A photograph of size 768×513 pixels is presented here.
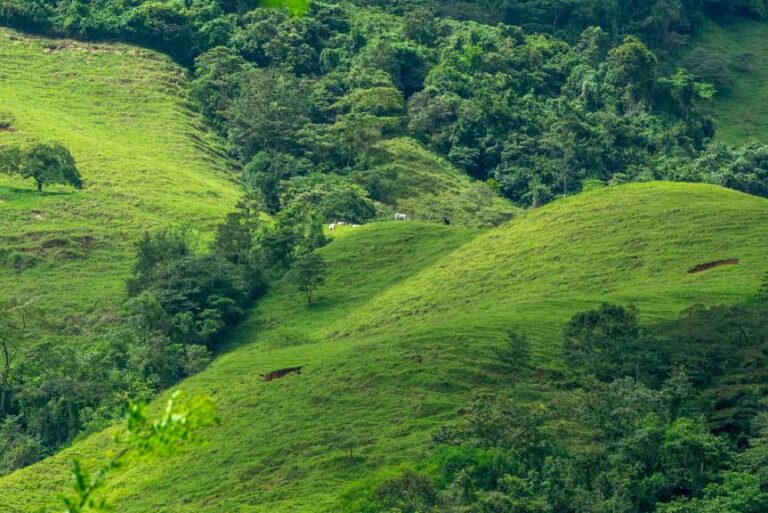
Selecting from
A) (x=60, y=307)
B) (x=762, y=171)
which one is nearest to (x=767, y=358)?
(x=60, y=307)

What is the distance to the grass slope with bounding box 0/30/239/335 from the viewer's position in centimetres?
8900

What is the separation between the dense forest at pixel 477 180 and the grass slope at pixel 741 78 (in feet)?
6.76

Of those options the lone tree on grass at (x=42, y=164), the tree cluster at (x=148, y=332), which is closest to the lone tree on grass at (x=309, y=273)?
the tree cluster at (x=148, y=332)

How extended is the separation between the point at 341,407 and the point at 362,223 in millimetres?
40848

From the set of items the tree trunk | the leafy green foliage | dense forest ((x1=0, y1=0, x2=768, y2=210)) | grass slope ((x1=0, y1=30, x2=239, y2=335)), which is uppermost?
the leafy green foliage

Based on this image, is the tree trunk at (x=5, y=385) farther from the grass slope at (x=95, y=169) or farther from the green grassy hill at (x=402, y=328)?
the grass slope at (x=95, y=169)

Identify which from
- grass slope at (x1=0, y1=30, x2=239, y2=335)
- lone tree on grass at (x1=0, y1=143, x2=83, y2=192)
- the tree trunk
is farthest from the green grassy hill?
lone tree on grass at (x1=0, y1=143, x2=83, y2=192)

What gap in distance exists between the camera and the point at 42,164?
328ft

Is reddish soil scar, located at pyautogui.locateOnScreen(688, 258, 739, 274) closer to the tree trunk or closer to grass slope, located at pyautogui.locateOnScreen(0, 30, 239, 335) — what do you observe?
grass slope, located at pyautogui.locateOnScreen(0, 30, 239, 335)

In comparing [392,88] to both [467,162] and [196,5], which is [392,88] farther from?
[196,5]

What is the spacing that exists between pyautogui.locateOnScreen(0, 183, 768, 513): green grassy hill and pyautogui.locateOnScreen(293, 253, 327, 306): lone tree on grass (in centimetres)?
123

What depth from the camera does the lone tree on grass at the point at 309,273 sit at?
8256 centimetres

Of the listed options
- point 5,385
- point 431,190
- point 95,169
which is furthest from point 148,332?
point 431,190

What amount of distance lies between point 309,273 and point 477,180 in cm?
3618
